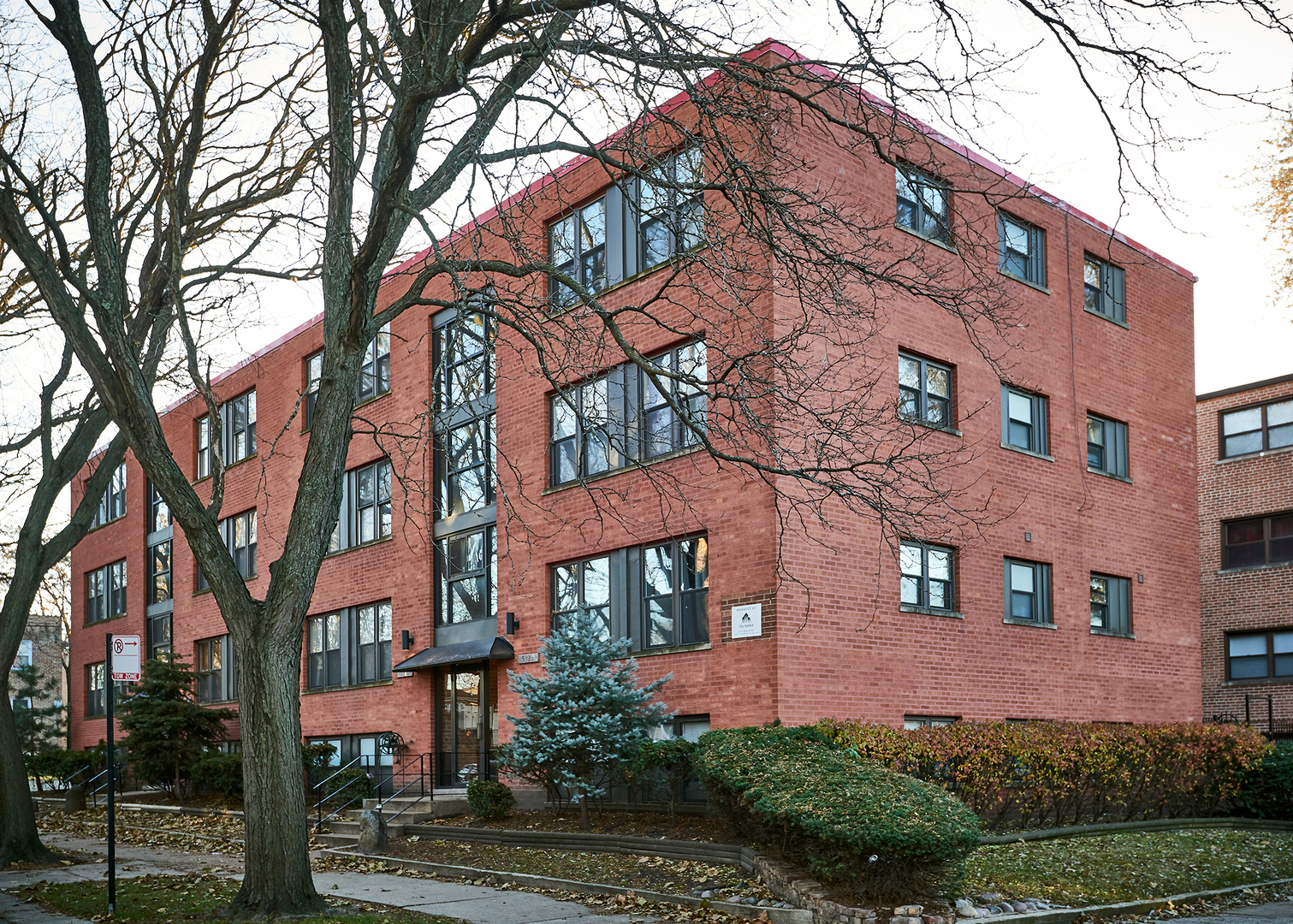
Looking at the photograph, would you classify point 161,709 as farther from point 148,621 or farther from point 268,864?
point 268,864

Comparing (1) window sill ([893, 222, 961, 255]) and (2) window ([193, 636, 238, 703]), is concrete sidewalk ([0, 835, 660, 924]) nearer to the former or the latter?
(1) window sill ([893, 222, 961, 255])

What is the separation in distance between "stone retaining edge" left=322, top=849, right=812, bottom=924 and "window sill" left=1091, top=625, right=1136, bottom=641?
1215 cm

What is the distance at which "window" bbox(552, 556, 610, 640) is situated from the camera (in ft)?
65.4

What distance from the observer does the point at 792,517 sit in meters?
17.0

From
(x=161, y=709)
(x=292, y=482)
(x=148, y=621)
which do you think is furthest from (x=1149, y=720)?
(x=148, y=621)

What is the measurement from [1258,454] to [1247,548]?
7.79 ft

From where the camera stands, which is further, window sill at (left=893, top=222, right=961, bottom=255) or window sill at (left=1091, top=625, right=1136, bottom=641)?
window sill at (left=1091, top=625, right=1136, bottom=641)

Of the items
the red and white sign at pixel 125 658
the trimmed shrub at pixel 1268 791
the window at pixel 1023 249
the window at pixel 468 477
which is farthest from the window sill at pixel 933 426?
the red and white sign at pixel 125 658

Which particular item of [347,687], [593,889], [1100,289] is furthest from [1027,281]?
[347,687]

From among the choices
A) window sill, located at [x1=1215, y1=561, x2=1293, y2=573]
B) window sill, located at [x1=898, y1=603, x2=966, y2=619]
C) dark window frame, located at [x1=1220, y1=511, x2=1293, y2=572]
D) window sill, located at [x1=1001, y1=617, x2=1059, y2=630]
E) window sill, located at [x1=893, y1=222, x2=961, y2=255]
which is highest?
window sill, located at [x1=893, y1=222, x2=961, y2=255]

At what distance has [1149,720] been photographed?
23.0m

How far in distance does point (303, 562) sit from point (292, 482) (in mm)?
17358

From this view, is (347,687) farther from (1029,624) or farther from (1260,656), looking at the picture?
(1260,656)

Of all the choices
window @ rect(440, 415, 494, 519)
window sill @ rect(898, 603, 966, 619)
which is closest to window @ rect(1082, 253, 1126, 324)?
window sill @ rect(898, 603, 966, 619)
